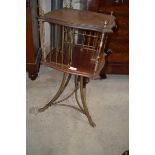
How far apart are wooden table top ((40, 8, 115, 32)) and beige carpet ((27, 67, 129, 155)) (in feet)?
2.30

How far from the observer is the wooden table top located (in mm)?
1475

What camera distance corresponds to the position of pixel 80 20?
1.57 m

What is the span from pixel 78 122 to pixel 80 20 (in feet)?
2.35

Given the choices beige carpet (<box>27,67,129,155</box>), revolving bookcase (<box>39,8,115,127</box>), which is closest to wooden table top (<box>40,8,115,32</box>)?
revolving bookcase (<box>39,8,115,127</box>)

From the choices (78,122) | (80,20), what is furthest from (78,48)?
(78,122)

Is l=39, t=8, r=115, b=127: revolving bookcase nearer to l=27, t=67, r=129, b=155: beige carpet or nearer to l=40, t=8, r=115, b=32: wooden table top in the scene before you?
l=40, t=8, r=115, b=32: wooden table top

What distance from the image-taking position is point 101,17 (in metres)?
1.69

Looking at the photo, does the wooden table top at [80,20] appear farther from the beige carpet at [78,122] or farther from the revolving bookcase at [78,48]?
the beige carpet at [78,122]

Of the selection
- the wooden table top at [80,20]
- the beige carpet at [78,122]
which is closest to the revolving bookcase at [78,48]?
the wooden table top at [80,20]

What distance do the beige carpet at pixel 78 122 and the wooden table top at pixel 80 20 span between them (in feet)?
2.30

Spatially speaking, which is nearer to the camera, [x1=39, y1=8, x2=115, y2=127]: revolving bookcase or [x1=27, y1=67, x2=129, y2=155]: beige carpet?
[x1=39, y1=8, x2=115, y2=127]: revolving bookcase
